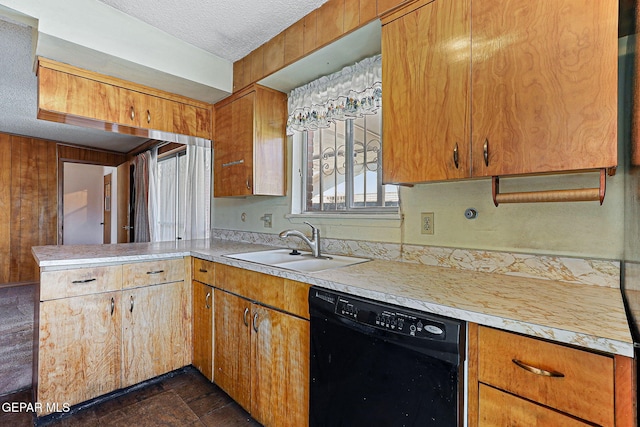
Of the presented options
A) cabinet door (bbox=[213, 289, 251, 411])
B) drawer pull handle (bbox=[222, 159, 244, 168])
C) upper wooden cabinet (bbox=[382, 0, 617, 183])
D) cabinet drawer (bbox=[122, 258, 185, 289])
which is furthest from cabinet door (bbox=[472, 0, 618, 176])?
cabinet drawer (bbox=[122, 258, 185, 289])

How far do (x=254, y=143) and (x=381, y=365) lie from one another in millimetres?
1776

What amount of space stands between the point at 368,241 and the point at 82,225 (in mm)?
7773

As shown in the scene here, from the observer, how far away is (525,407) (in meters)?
0.78

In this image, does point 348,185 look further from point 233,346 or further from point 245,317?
point 233,346

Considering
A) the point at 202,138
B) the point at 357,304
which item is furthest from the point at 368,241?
the point at 202,138

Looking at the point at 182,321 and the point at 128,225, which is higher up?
the point at 128,225

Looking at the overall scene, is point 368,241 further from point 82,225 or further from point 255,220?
point 82,225

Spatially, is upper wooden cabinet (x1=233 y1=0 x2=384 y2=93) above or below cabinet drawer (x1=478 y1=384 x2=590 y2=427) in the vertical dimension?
above

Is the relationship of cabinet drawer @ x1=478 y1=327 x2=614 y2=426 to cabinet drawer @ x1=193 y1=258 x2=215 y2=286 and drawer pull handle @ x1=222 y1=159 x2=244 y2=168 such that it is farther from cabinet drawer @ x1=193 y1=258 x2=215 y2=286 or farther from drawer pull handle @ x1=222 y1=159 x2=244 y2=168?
drawer pull handle @ x1=222 y1=159 x2=244 y2=168

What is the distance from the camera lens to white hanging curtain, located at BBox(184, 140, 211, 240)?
317 cm

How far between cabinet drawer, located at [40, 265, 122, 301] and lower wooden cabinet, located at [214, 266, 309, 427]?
64 cm

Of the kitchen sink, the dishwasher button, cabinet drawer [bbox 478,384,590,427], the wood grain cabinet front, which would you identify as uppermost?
the kitchen sink

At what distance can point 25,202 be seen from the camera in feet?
15.5

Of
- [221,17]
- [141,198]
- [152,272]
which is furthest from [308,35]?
[141,198]
